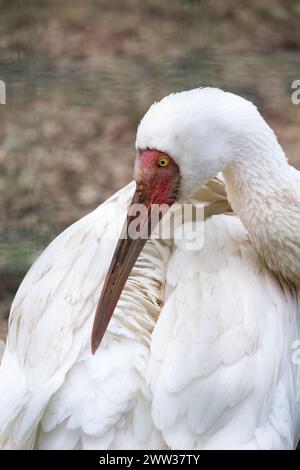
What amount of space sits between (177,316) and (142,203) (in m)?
0.27

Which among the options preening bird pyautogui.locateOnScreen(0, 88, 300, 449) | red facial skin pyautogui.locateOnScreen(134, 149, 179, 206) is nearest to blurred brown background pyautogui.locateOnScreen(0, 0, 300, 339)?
preening bird pyautogui.locateOnScreen(0, 88, 300, 449)

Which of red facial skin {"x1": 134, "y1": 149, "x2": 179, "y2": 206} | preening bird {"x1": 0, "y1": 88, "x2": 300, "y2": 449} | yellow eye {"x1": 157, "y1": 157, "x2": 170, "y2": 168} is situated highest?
yellow eye {"x1": 157, "y1": 157, "x2": 170, "y2": 168}

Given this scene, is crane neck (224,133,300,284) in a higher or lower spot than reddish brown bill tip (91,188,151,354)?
higher

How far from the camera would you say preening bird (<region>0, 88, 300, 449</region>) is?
86.6 inches

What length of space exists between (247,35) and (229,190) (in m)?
2.02

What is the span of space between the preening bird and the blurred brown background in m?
0.74

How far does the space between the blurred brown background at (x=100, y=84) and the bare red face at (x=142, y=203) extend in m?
0.81

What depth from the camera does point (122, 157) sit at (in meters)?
4.12

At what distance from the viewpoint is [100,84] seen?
402 cm

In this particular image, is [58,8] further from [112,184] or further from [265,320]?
[265,320]

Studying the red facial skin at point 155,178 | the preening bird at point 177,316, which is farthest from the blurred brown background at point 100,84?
the red facial skin at point 155,178

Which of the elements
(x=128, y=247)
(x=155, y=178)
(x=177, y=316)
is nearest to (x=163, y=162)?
(x=155, y=178)

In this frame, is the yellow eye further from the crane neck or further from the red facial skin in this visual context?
the crane neck

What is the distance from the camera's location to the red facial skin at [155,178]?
236 cm
